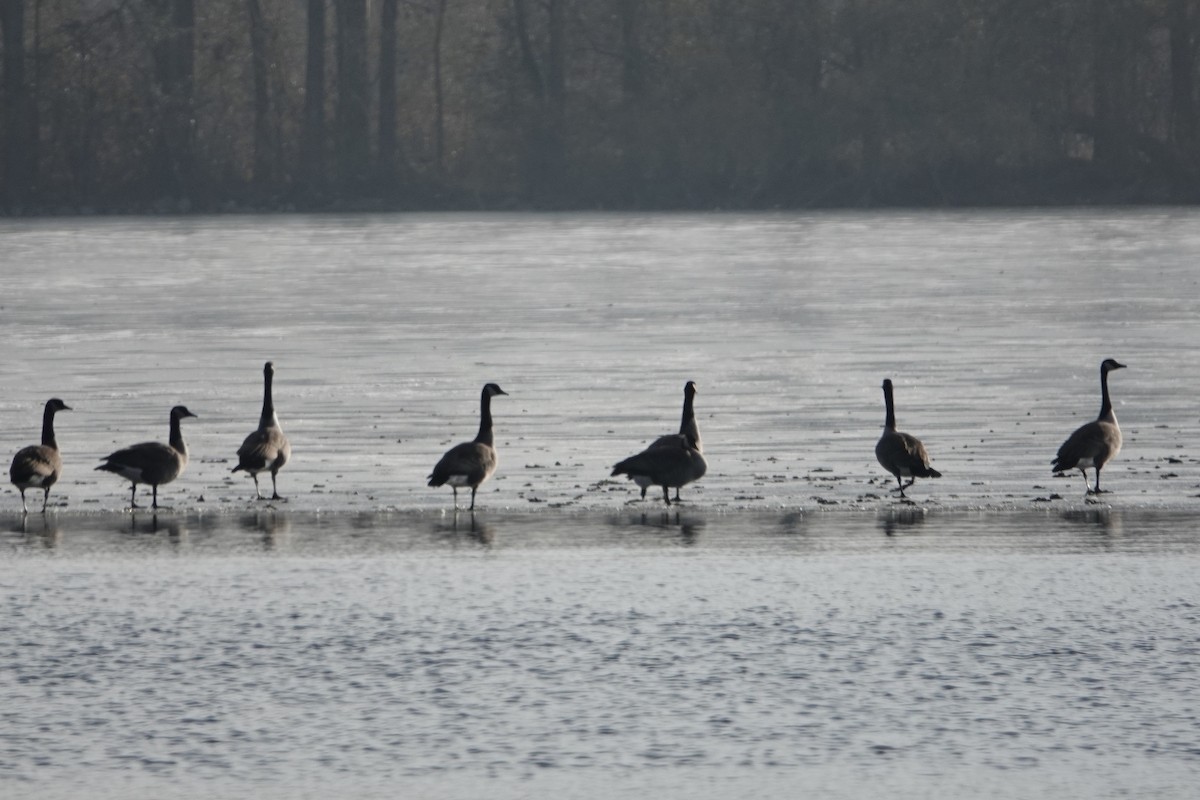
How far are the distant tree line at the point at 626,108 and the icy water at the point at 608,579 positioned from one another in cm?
5661

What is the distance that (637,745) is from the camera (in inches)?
361

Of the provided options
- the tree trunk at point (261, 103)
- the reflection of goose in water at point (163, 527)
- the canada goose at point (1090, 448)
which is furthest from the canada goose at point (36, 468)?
the tree trunk at point (261, 103)

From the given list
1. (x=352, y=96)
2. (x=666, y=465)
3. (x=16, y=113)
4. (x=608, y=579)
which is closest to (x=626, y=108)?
(x=352, y=96)

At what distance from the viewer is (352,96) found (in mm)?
87312

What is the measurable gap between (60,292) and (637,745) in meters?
30.6

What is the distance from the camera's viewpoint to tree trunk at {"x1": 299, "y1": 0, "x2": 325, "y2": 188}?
86.1 meters

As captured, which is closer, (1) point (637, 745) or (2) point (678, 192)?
(1) point (637, 745)

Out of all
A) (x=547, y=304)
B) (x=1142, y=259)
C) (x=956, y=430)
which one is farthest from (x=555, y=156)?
(x=956, y=430)

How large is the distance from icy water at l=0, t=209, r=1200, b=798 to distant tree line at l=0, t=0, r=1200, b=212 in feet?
186

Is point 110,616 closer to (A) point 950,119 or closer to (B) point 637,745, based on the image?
(B) point 637,745

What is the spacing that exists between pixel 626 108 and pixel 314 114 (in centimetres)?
1355

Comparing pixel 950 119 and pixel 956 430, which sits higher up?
pixel 950 119

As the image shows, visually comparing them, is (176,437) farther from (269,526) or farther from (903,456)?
(903,456)

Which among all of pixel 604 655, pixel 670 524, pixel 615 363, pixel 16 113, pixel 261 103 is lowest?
pixel 604 655
